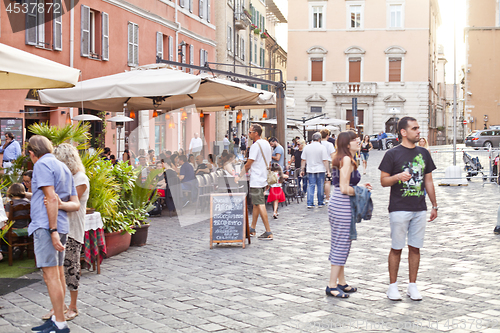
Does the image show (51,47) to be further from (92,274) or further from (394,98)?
(394,98)

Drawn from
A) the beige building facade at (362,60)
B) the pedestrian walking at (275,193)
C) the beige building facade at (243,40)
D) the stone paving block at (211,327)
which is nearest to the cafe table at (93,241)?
the stone paving block at (211,327)

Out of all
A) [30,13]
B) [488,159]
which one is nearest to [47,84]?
[30,13]

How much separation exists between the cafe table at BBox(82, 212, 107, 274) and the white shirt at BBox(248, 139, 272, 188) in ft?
9.48

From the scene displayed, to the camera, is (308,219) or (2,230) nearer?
(2,230)

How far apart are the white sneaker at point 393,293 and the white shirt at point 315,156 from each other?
7.20 meters

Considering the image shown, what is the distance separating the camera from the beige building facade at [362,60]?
50.1 metres

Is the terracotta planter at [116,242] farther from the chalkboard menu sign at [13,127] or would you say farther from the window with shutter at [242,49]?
the window with shutter at [242,49]

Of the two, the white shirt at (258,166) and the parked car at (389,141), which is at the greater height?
the parked car at (389,141)

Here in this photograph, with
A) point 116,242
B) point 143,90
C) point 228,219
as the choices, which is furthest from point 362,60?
point 116,242

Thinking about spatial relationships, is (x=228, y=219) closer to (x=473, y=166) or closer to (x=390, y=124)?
(x=473, y=166)

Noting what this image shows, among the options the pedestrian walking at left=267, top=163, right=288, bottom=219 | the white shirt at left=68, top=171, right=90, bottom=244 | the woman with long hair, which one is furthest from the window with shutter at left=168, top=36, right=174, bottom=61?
the white shirt at left=68, top=171, right=90, bottom=244

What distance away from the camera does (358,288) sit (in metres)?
6.17

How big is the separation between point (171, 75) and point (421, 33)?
143 feet

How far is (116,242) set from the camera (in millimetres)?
8047
